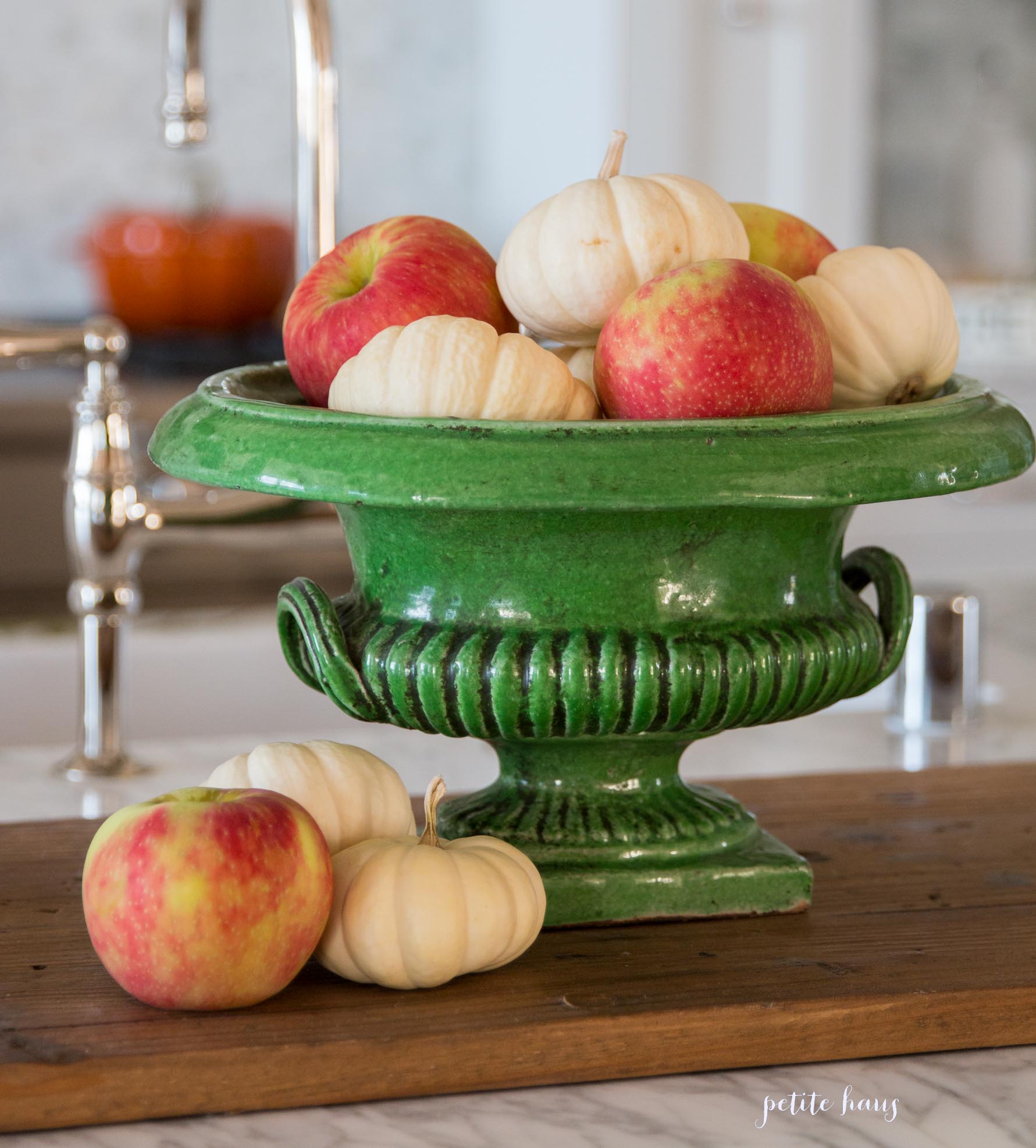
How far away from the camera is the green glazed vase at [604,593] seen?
571 mm

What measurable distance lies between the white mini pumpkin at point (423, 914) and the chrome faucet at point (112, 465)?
480mm

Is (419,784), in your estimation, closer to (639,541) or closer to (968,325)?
(639,541)

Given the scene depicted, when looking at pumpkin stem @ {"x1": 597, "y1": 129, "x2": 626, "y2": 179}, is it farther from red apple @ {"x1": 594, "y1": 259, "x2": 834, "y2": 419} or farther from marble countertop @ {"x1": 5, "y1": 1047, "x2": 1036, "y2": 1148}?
marble countertop @ {"x1": 5, "y1": 1047, "x2": 1036, "y2": 1148}

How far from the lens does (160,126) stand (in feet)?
8.76

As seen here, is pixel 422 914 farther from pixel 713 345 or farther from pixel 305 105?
pixel 305 105

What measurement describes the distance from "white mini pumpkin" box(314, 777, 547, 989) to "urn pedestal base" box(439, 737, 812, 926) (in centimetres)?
7

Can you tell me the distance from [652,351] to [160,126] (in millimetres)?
2274

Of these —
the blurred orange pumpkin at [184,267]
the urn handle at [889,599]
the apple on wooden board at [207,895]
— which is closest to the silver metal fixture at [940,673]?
the urn handle at [889,599]

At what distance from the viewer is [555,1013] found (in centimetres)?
57

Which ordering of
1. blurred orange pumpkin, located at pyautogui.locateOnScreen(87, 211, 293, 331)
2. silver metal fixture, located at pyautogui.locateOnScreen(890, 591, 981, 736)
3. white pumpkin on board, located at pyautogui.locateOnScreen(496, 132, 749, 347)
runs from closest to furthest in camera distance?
white pumpkin on board, located at pyautogui.locateOnScreen(496, 132, 749, 347) → silver metal fixture, located at pyautogui.locateOnScreen(890, 591, 981, 736) → blurred orange pumpkin, located at pyautogui.locateOnScreen(87, 211, 293, 331)

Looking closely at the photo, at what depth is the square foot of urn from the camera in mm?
667

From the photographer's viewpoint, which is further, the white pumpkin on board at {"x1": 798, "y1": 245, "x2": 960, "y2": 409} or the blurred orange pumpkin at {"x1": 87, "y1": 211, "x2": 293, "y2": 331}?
the blurred orange pumpkin at {"x1": 87, "y1": 211, "x2": 293, "y2": 331}

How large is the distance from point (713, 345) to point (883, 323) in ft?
0.34

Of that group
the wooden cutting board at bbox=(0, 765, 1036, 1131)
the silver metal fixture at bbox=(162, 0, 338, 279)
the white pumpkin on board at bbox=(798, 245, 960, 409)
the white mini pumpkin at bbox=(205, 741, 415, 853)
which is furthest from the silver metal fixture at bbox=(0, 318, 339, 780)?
the white pumpkin on board at bbox=(798, 245, 960, 409)
